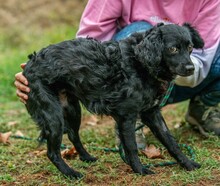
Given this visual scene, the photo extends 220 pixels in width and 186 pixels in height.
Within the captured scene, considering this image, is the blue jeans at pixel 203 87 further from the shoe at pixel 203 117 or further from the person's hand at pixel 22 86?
the person's hand at pixel 22 86

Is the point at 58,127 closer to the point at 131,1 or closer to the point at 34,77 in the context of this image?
the point at 34,77

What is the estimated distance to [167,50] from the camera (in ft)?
11.6

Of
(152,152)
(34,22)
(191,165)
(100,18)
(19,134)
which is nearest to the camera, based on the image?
(191,165)

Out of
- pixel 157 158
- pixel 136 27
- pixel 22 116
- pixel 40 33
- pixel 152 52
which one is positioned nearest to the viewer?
pixel 152 52

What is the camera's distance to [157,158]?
420 cm

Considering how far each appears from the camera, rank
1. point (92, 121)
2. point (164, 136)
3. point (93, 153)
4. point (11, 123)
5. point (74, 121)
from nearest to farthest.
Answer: point (164, 136), point (74, 121), point (93, 153), point (11, 123), point (92, 121)

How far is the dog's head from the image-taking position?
3.50m

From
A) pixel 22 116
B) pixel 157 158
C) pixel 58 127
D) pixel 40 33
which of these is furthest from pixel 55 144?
pixel 40 33

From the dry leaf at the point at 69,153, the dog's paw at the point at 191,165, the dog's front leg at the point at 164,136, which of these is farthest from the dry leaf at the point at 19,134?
the dog's paw at the point at 191,165

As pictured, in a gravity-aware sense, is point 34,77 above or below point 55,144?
above

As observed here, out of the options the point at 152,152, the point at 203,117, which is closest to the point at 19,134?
the point at 152,152

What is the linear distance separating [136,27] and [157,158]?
1.17 metres

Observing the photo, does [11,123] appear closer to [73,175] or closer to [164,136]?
[73,175]

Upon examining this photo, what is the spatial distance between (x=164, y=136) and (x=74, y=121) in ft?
2.41
